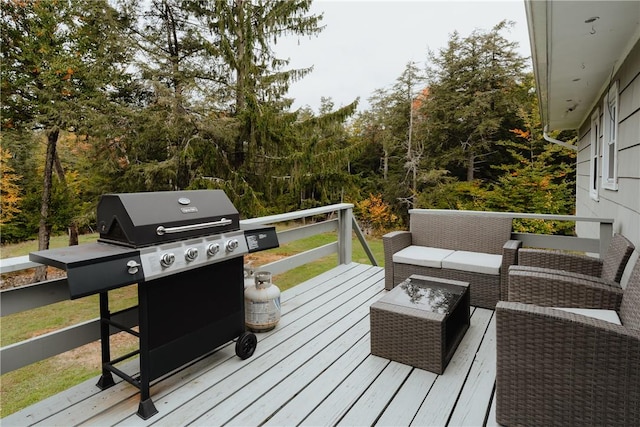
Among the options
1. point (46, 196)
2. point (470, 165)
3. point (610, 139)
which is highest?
point (470, 165)

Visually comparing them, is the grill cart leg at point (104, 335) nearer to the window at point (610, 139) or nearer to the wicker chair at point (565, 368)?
the wicker chair at point (565, 368)

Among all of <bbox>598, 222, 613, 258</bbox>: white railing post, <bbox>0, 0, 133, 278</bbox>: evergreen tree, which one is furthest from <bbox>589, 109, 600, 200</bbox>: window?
<bbox>0, 0, 133, 278</bbox>: evergreen tree

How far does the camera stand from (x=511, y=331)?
1.66 meters

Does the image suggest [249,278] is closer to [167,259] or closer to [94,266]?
[167,259]

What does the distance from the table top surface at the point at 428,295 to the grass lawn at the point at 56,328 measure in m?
3.97

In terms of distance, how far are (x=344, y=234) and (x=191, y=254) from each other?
294 cm

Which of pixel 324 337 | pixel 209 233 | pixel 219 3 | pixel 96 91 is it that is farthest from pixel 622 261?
pixel 96 91

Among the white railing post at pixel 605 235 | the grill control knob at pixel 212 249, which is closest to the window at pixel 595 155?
the white railing post at pixel 605 235

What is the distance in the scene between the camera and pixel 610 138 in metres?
3.69

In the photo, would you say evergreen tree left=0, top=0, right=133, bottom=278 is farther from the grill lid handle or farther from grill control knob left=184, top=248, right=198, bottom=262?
grill control knob left=184, top=248, right=198, bottom=262

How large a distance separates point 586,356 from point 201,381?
1.91 m

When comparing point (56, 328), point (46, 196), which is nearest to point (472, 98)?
point (56, 328)

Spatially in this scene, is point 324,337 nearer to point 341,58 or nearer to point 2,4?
point 2,4

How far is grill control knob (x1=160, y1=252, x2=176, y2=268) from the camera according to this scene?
1741 mm
